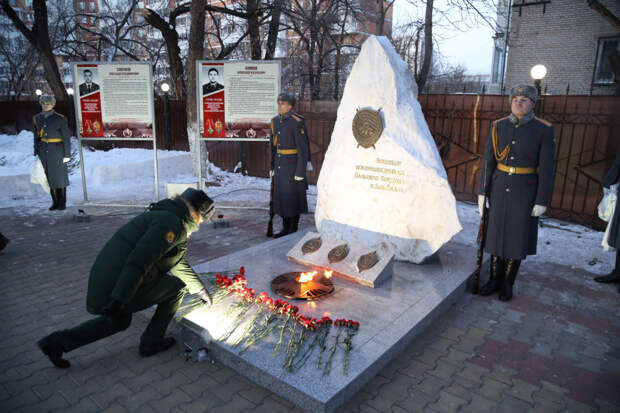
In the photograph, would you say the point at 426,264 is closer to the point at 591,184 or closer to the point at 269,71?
the point at 269,71

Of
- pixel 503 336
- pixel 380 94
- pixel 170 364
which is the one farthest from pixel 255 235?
pixel 503 336

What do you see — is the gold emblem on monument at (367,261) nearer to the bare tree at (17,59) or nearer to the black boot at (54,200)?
the black boot at (54,200)

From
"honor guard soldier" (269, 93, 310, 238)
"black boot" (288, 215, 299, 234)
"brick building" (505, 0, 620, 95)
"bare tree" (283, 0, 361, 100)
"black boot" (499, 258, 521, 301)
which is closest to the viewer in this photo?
"black boot" (499, 258, 521, 301)

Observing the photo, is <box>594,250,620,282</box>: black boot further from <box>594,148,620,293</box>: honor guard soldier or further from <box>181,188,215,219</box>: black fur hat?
<box>181,188,215,219</box>: black fur hat

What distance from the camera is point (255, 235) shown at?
21.1ft

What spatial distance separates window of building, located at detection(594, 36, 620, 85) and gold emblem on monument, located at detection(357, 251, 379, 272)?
14977 mm

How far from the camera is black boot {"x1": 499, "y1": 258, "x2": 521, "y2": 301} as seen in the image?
4.32 metres

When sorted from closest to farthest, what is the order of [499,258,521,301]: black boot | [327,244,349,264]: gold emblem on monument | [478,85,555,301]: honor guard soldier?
1. [478,85,555,301]: honor guard soldier
2. [499,258,521,301]: black boot
3. [327,244,349,264]: gold emblem on monument

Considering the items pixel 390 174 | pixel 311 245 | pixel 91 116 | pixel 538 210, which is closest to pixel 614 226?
pixel 538 210

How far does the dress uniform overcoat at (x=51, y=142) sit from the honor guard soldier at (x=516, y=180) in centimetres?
677

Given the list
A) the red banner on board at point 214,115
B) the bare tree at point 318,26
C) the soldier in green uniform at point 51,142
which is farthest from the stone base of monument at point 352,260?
the bare tree at point 318,26

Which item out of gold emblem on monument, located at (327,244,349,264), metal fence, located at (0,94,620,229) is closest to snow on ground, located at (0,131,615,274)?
metal fence, located at (0,94,620,229)

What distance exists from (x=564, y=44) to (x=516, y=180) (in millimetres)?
15108

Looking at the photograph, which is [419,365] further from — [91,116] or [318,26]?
[318,26]
